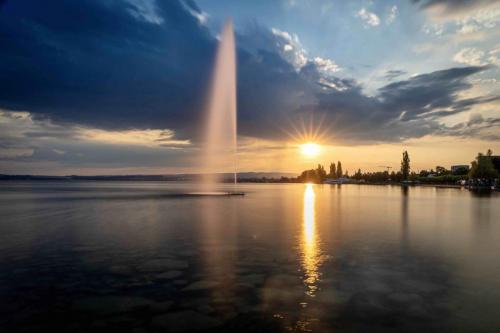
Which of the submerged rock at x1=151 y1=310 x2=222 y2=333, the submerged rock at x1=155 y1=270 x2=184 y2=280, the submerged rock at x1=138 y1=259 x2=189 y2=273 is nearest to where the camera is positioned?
the submerged rock at x1=151 y1=310 x2=222 y2=333

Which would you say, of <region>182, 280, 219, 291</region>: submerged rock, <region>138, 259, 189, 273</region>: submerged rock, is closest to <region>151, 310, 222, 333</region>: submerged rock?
<region>182, 280, 219, 291</region>: submerged rock

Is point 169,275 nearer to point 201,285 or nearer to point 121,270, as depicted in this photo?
point 201,285

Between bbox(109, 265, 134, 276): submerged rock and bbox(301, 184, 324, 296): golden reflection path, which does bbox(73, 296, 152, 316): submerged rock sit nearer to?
bbox(109, 265, 134, 276): submerged rock

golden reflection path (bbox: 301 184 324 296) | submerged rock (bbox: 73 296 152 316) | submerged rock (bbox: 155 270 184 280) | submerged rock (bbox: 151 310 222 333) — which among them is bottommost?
golden reflection path (bbox: 301 184 324 296)

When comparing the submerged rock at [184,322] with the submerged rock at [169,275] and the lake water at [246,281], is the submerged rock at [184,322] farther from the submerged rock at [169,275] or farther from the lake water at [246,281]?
the submerged rock at [169,275]

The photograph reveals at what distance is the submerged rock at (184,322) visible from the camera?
1265cm

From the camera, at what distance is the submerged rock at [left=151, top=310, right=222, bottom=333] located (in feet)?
41.5

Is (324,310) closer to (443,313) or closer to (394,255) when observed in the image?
(443,313)

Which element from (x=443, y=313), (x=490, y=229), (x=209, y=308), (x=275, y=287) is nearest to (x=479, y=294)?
(x=443, y=313)

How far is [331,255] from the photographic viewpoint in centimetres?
2533

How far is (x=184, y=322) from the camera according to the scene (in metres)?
13.1

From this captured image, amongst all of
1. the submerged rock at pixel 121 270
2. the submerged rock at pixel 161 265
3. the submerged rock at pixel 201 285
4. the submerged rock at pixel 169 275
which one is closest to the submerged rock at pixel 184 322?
the submerged rock at pixel 201 285

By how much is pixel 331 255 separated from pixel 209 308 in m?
13.0

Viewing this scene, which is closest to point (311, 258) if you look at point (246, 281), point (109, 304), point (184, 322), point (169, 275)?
point (246, 281)
